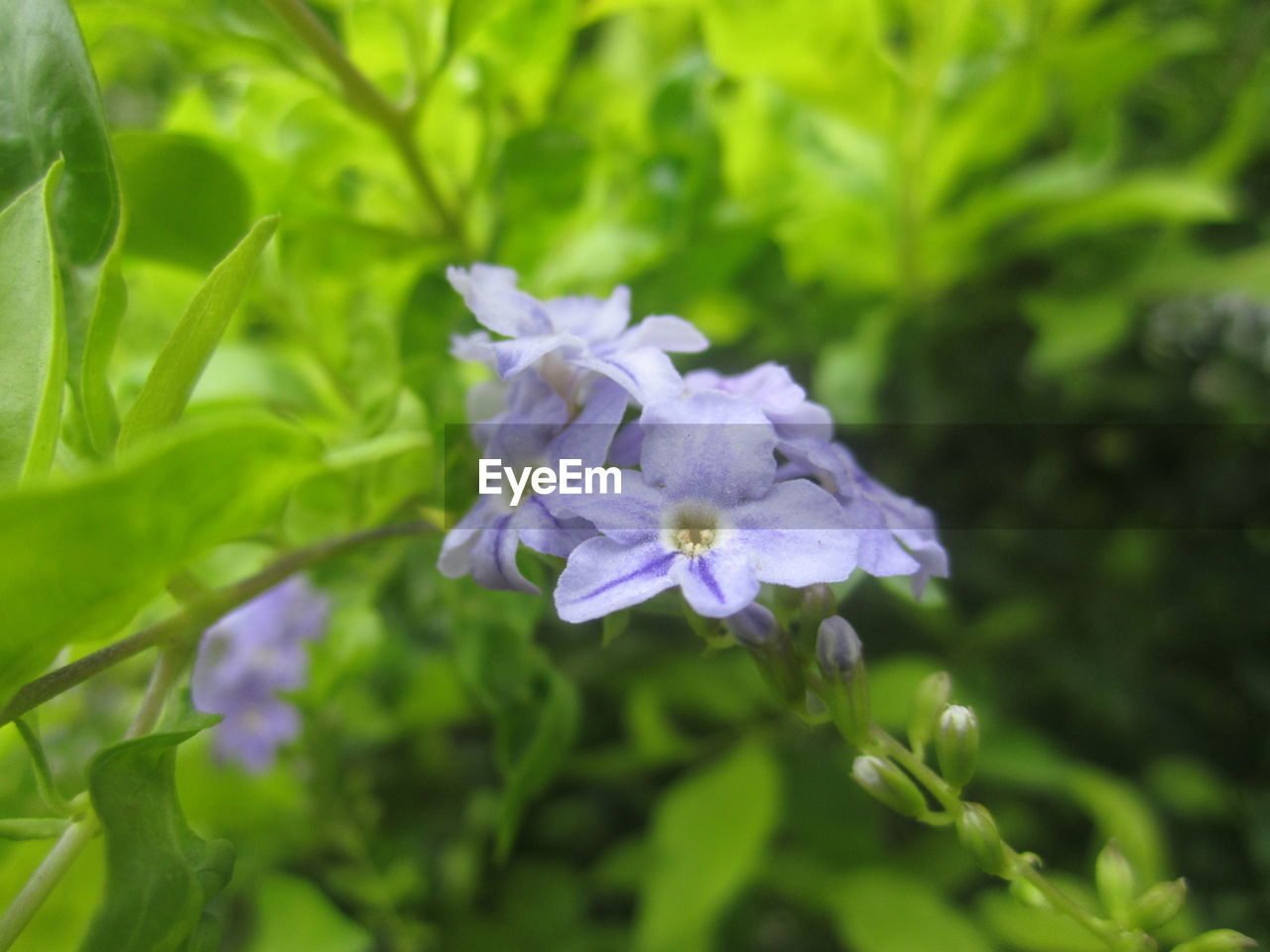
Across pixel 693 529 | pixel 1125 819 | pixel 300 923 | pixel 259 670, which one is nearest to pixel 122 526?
pixel 693 529

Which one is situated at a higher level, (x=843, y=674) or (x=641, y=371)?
(x=641, y=371)

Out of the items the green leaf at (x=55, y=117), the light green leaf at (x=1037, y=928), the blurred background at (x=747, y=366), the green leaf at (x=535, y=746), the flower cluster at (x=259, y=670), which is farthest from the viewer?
the flower cluster at (x=259, y=670)

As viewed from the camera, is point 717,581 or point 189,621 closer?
point 717,581

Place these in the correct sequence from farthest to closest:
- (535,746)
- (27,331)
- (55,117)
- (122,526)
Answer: (535,746), (55,117), (27,331), (122,526)

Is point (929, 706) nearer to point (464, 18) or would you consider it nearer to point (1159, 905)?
point (1159, 905)

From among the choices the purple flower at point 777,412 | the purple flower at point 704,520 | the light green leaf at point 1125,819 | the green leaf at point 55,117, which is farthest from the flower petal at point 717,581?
the light green leaf at point 1125,819

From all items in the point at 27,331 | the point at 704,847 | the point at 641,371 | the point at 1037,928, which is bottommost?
the point at 1037,928

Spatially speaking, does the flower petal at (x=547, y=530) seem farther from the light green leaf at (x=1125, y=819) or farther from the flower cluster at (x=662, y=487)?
the light green leaf at (x=1125, y=819)
